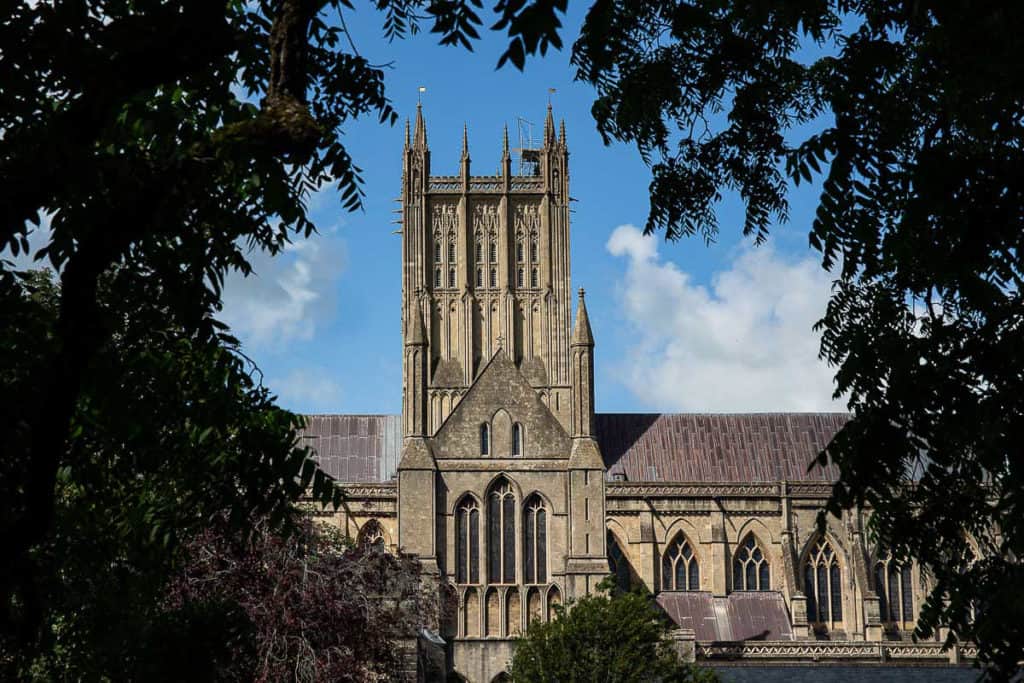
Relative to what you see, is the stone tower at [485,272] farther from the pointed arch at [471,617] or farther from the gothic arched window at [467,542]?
the pointed arch at [471,617]

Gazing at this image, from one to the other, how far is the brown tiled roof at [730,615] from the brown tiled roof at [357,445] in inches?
470

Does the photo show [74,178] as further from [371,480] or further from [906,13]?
[371,480]

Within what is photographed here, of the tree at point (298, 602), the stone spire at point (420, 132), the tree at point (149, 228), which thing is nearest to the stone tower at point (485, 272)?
the stone spire at point (420, 132)

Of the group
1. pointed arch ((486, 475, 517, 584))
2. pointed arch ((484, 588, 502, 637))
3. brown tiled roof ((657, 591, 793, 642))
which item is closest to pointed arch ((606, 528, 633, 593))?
brown tiled roof ((657, 591, 793, 642))

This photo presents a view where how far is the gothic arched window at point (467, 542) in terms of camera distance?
180ft

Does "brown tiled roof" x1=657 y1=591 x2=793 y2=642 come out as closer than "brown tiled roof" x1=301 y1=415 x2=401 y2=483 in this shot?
Yes

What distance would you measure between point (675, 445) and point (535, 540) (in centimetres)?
1128

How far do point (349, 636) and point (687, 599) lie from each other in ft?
106

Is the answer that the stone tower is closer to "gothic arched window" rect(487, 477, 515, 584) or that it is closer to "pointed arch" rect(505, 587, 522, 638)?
"gothic arched window" rect(487, 477, 515, 584)

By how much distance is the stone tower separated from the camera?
62.8 meters

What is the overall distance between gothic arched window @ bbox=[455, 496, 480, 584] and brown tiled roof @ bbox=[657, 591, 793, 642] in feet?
27.5

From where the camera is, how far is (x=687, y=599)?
60.1m

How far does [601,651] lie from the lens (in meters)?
40.2

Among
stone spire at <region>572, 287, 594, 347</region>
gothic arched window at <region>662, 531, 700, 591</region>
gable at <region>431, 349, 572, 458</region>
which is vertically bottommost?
gothic arched window at <region>662, 531, 700, 591</region>
